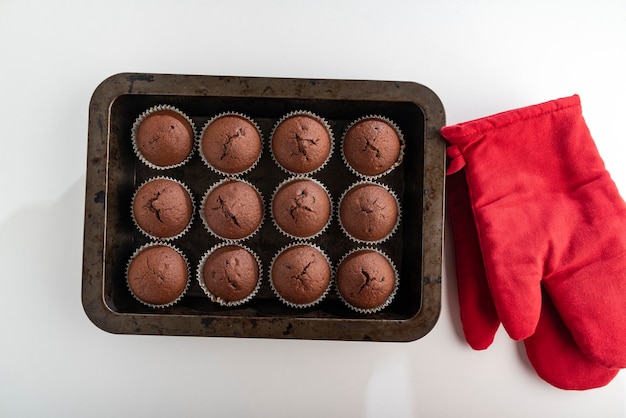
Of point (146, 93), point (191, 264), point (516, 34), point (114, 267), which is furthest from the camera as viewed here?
point (516, 34)

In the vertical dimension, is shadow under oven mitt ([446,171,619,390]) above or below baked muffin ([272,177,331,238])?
below

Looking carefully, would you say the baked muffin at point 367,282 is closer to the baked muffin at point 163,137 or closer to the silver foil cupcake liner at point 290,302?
the silver foil cupcake liner at point 290,302

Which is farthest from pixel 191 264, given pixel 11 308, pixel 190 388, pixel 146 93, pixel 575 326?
pixel 575 326

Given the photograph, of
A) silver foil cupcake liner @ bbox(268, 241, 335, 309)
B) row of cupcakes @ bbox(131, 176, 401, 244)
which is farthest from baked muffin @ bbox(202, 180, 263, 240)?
silver foil cupcake liner @ bbox(268, 241, 335, 309)

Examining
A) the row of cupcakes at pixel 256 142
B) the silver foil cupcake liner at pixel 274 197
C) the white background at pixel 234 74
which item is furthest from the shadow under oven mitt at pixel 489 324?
the silver foil cupcake liner at pixel 274 197

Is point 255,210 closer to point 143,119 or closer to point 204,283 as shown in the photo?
point 204,283

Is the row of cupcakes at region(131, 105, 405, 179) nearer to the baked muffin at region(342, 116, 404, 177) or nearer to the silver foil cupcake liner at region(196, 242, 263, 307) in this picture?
the baked muffin at region(342, 116, 404, 177)

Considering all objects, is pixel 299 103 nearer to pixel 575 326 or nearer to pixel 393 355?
pixel 393 355
